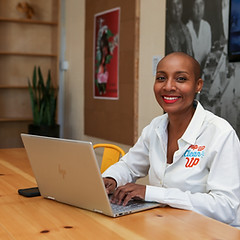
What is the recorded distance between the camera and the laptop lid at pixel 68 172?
1.42 meters

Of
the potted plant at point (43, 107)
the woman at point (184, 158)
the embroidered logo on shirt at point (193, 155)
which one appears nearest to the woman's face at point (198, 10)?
the woman at point (184, 158)

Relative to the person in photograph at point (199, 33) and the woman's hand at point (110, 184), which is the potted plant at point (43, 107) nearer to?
the person in photograph at point (199, 33)

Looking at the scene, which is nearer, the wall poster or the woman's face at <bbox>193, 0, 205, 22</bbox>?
the wall poster

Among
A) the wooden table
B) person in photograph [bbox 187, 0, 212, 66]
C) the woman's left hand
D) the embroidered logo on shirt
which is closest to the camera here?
the wooden table

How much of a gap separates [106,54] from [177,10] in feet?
4.34

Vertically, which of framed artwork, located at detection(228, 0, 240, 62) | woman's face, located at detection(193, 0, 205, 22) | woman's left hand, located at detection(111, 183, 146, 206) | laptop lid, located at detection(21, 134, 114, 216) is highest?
woman's face, located at detection(193, 0, 205, 22)

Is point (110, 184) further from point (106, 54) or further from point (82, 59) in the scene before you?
point (82, 59)

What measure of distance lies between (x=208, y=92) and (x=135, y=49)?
1173 mm

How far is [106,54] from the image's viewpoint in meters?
4.63

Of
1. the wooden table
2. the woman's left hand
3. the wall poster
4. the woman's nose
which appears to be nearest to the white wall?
the wall poster

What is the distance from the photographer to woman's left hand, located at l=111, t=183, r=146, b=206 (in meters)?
1.56

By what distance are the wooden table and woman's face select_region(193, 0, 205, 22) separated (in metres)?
2.00

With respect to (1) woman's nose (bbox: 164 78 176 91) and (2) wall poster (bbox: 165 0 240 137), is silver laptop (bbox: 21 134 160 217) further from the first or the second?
(2) wall poster (bbox: 165 0 240 137)

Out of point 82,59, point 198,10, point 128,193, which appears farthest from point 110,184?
point 82,59
